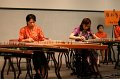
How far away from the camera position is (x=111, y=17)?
8.11m

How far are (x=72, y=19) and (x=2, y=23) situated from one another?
1.94m

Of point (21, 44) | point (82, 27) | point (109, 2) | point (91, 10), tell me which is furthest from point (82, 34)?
point (109, 2)

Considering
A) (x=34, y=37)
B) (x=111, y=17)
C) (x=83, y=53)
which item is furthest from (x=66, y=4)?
(x=34, y=37)

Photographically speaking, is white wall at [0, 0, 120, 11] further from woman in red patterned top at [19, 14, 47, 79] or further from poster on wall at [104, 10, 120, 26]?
woman in red patterned top at [19, 14, 47, 79]

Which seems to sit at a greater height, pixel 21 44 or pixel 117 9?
pixel 117 9

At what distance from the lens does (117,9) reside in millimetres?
8750

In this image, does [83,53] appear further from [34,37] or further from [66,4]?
[66,4]

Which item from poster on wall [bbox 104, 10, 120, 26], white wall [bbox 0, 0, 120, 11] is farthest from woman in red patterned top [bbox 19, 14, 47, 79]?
poster on wall [bbox 104, 10, 120, 26]

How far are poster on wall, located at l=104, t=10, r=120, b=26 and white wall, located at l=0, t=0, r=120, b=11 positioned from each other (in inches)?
19.5

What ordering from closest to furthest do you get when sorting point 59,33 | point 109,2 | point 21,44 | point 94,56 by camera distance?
1. point 21,44
2. point 94,56
3. point 59,33
4. point 109,2

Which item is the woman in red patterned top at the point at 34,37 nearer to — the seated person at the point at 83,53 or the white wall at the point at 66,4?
the seated person at the point at 83,53

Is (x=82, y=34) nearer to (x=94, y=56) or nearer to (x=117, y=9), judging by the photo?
(x=94, y=56)

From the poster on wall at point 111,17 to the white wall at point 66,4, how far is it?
496mm

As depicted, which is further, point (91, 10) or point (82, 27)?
point (91, 10)
